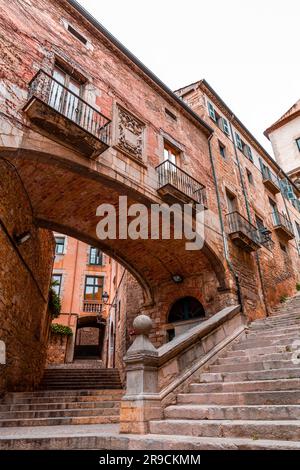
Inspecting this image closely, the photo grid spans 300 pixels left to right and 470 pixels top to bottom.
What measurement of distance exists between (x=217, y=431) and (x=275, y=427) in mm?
599

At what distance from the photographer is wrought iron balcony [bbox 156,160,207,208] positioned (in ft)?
26.0

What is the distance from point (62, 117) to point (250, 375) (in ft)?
17.9

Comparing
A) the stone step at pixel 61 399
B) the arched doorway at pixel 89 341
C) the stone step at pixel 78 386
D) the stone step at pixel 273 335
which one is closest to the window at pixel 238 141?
the stone step at pixel 273 335

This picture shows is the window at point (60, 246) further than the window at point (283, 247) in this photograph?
Yes

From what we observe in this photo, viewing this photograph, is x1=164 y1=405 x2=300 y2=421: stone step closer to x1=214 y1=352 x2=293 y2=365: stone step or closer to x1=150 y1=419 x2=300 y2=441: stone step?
x1=150 y1=419 x2=300 y2=441: stone step

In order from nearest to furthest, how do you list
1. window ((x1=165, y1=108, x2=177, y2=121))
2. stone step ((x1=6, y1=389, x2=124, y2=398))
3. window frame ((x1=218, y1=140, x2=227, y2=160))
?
stone step ((x1=6, y1=389, x2=124, y2=398)), window ((x1=165, y1=108, x2=177, y2=121)), window frame ((x1=218, y1=140, x2=227, y2=160))

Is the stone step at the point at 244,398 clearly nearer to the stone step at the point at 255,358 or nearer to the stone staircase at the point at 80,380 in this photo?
the stone step at the point at 255,358

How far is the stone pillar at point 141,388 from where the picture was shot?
366 cm

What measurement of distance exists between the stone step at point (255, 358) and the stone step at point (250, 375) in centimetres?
54

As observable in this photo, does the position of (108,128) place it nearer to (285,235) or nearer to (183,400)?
(183,400)

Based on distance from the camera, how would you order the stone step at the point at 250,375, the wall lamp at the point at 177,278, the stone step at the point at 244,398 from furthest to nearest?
the wall lamp at the point at 177,278, the stone step at the point at 250,375, the stone step at the point at 244,398

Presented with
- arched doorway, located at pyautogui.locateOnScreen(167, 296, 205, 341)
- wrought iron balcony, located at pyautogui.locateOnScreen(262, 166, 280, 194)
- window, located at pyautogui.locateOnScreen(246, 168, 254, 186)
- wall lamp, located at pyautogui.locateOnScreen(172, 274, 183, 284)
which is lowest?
arched doorway, located at pyautogui.locateOnScreen(167, 296, 205, 341)

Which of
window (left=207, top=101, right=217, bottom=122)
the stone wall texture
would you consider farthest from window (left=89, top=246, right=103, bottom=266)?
the stone wall texture

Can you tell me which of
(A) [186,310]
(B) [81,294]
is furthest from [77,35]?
(B) [81,294]
